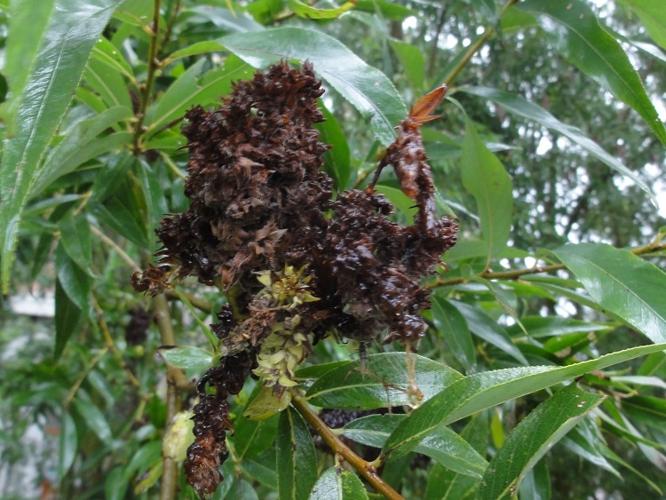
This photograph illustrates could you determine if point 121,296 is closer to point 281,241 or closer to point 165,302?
point 165,302

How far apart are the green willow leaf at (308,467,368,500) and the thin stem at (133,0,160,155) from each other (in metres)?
0.40

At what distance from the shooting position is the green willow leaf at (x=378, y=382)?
0.40 meters

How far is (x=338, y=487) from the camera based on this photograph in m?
0.38

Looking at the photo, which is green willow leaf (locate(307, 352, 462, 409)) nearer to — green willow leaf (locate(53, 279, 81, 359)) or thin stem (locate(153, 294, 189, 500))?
thin stem (locate(153, 294, 189, 500))

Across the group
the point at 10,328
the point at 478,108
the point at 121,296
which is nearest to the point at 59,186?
the point at 121,296

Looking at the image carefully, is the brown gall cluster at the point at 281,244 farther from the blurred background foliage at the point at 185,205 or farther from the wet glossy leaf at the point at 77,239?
the wet glossy leaf at the point at 77,239

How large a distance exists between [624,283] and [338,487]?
28cm

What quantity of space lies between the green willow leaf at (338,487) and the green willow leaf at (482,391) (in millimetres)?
31

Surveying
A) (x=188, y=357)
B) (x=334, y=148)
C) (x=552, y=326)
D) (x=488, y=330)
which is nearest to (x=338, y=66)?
(x=334, y=148)

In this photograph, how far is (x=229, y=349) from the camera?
356 mm

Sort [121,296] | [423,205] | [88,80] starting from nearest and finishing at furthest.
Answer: [423,205] < [88,80] < [121,296]

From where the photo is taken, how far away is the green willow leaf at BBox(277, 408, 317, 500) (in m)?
0.41

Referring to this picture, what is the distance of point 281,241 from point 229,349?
0.06 metres

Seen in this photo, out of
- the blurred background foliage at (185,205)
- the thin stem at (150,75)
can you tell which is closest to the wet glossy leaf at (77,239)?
the blurred background foliage at (185,205)
